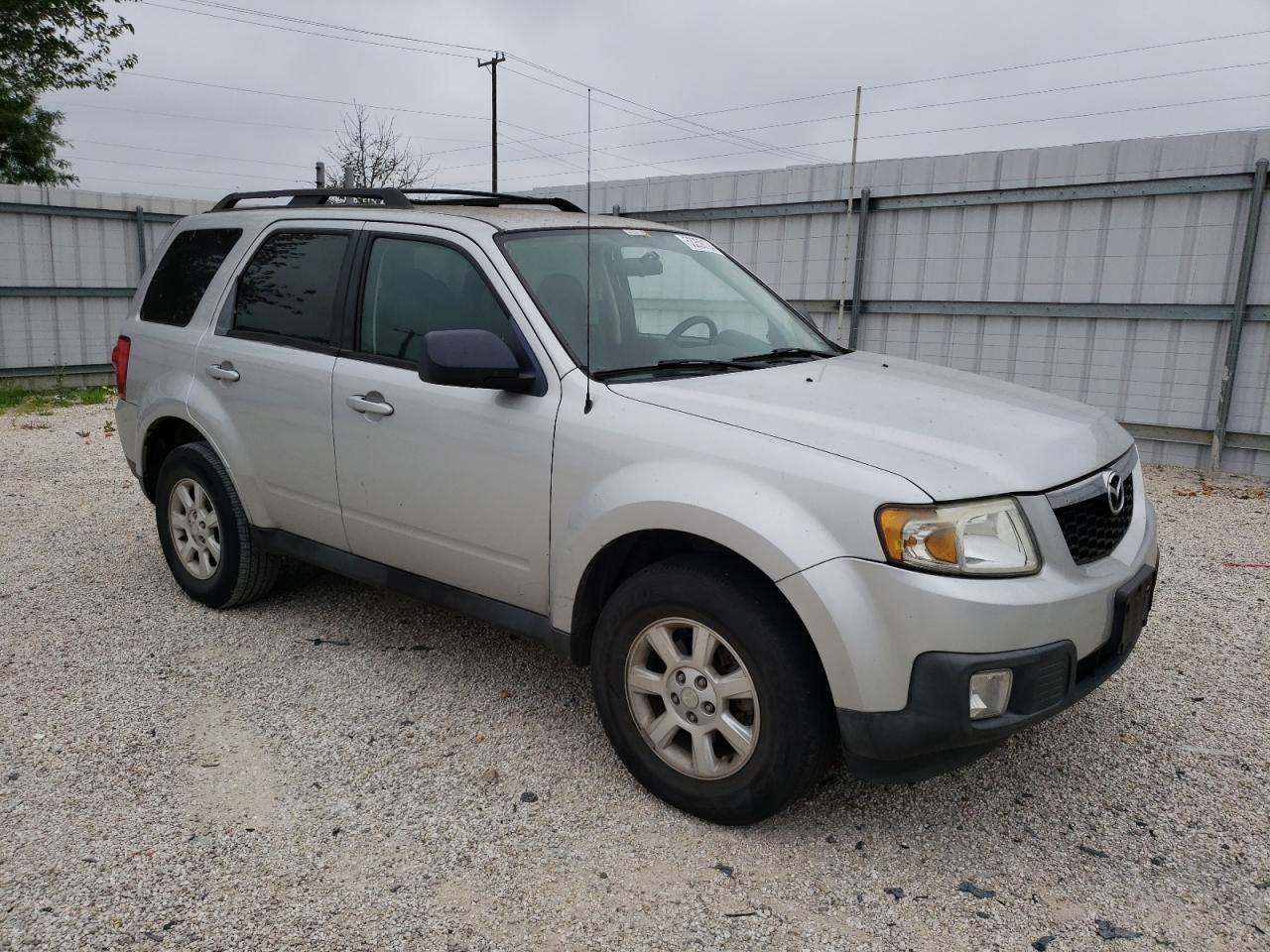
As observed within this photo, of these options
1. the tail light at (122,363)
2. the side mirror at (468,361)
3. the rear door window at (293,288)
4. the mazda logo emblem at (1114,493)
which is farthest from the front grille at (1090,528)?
the tail light at (122,363)

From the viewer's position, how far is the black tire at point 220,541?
4422 mm

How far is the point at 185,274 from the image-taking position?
15.6ft

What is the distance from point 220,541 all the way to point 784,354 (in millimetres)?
2699

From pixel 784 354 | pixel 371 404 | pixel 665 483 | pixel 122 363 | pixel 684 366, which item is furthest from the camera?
pixel 122 363

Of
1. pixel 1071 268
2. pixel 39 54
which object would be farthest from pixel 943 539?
pixel 39 54

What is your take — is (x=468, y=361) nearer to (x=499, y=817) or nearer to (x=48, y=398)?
(x=499, y=817)

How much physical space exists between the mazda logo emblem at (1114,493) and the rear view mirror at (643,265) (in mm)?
1894

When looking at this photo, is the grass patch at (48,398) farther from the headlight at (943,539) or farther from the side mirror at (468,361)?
the headlight at (943,539)

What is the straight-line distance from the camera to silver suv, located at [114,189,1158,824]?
254 centimetres

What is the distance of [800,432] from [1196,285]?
7.09 meters

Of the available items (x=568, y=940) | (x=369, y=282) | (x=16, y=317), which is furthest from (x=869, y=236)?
(x=16, y=317)

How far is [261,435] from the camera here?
4184mm

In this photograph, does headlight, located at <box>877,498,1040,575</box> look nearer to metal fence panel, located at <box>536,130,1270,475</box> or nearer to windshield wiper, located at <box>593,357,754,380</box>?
windshield wiper, located at <box>593,357,754,380</box>

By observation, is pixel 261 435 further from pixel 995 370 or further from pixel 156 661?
pixel 995 370
